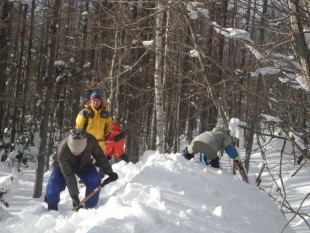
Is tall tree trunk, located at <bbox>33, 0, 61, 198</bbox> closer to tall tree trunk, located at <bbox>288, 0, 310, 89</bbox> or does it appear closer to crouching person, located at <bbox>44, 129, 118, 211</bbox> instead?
crouching person, located at <bbox>44, 129, 118, 211</bbox>

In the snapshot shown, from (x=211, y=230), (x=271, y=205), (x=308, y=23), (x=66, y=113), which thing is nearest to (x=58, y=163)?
(x=211, y=230)

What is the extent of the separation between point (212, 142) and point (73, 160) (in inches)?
99.3

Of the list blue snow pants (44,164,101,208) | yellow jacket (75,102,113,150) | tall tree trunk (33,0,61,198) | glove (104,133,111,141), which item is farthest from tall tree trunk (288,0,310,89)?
tall tree trunk (33,0,61,198)

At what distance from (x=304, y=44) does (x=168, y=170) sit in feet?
11.8

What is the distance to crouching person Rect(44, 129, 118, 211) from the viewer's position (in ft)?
16.8

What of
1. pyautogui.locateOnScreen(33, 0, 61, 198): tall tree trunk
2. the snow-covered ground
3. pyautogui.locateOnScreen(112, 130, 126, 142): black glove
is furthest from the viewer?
pyautogui.locateOnScreen(33, 0, 61, 198): tall tree trunk

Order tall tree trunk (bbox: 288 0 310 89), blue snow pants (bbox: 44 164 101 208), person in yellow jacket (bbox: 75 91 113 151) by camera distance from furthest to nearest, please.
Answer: person in yellow jacket (bbox: 75 91 113 151)
blue snow pants (bbox: 44 164 101 208)
tall tree trunk (bbox: 288 0 310 89)

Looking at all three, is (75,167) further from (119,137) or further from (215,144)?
(215,144)

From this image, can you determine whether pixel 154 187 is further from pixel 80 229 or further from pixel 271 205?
pixel 271 205

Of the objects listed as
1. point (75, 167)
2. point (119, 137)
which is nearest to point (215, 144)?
point (119, 137)

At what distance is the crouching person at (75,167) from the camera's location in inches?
201

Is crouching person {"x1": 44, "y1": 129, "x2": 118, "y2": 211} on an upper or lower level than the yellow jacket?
lower

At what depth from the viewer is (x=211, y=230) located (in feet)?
13.4

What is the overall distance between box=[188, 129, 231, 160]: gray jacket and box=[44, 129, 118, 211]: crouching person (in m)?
2.09
